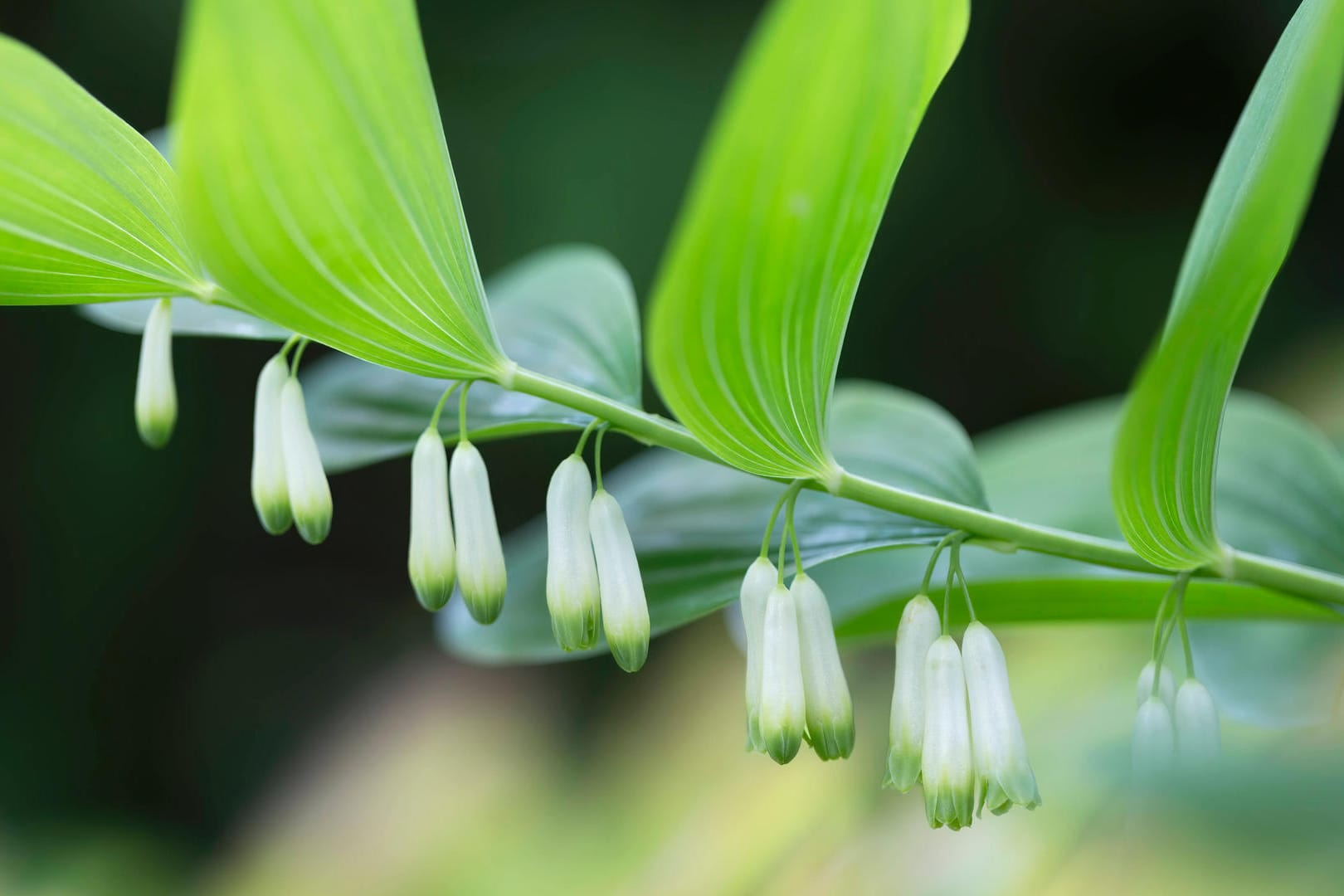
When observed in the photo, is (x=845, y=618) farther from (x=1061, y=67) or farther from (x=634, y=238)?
(x=1061, y=67)

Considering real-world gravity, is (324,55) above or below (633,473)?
above

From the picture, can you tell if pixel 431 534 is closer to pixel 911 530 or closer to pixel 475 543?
pixel 475 543

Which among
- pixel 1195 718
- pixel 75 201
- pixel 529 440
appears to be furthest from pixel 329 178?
pixel 529 440

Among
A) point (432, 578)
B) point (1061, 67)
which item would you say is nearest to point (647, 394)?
point (1061, 67)

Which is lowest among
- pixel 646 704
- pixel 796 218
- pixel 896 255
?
pixel 646 704

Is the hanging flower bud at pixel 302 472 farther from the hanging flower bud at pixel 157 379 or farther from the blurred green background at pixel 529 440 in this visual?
the blurred green background at pixel 529 440

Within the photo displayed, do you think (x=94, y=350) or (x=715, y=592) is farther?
(x=94, y=350)

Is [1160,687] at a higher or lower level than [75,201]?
lower

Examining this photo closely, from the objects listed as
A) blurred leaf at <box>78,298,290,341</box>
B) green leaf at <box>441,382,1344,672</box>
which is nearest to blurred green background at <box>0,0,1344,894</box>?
green leaf at <box>441,382,1344,672</box>
